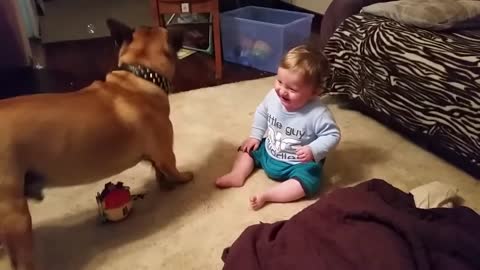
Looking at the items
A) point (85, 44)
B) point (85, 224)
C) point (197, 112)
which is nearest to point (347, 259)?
point (85, 224)

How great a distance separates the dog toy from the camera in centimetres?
148

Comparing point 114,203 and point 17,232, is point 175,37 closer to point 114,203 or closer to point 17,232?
point 114,203

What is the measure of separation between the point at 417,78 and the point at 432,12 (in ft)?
0.99

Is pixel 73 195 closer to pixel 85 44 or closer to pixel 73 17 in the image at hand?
pixel 85 44

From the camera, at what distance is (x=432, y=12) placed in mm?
1870

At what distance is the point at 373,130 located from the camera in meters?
2.02

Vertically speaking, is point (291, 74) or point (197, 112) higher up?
point (291, 74)

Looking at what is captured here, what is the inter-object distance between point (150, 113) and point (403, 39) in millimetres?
981

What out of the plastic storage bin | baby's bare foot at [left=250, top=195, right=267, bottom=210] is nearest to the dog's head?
baby's bare foot at [left=250, top=195, right=267, bottom=210]

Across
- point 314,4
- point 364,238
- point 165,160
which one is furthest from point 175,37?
point 314,4

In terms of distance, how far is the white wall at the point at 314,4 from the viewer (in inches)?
128

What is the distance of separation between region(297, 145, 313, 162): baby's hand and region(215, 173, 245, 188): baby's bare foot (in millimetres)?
219

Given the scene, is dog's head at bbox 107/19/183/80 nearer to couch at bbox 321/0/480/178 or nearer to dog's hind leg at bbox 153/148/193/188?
dog's hind leg at bbox 153/148/193/188

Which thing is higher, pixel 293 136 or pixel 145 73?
pixel 145 73
